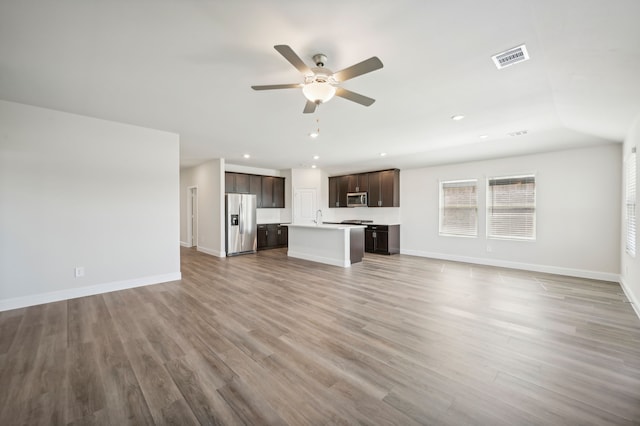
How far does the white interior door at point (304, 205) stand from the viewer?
880cm

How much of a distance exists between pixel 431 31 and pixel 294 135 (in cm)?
304

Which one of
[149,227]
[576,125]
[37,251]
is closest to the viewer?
[37,251]

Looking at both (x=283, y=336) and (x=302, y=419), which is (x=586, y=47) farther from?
(x=283, y=336)

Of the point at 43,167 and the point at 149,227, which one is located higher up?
the point at 43,167

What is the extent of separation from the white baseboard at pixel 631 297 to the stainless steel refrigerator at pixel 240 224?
7469 mm

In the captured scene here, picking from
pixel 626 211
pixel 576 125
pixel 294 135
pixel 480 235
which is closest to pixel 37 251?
pixel 294 135

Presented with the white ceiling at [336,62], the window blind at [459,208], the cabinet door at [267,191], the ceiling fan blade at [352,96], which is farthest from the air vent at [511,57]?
the cabinet door at [267,191]

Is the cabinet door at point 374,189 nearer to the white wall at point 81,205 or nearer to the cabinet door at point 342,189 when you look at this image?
the cabinet door at point 342,189

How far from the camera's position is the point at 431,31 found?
6.15 feet

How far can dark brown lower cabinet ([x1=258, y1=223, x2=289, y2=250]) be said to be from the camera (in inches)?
322

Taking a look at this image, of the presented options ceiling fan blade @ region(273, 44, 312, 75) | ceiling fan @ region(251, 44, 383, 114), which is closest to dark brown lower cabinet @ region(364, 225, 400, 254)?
ceiling fan @ region(251, 44, 383, 114)

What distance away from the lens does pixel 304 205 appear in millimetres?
8883

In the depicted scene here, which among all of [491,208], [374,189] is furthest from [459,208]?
[374,189]

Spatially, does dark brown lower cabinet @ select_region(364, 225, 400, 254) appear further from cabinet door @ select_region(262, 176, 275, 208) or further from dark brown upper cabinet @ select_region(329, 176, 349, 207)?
cabinet door @ select_region(262, 176, 275, 208)
